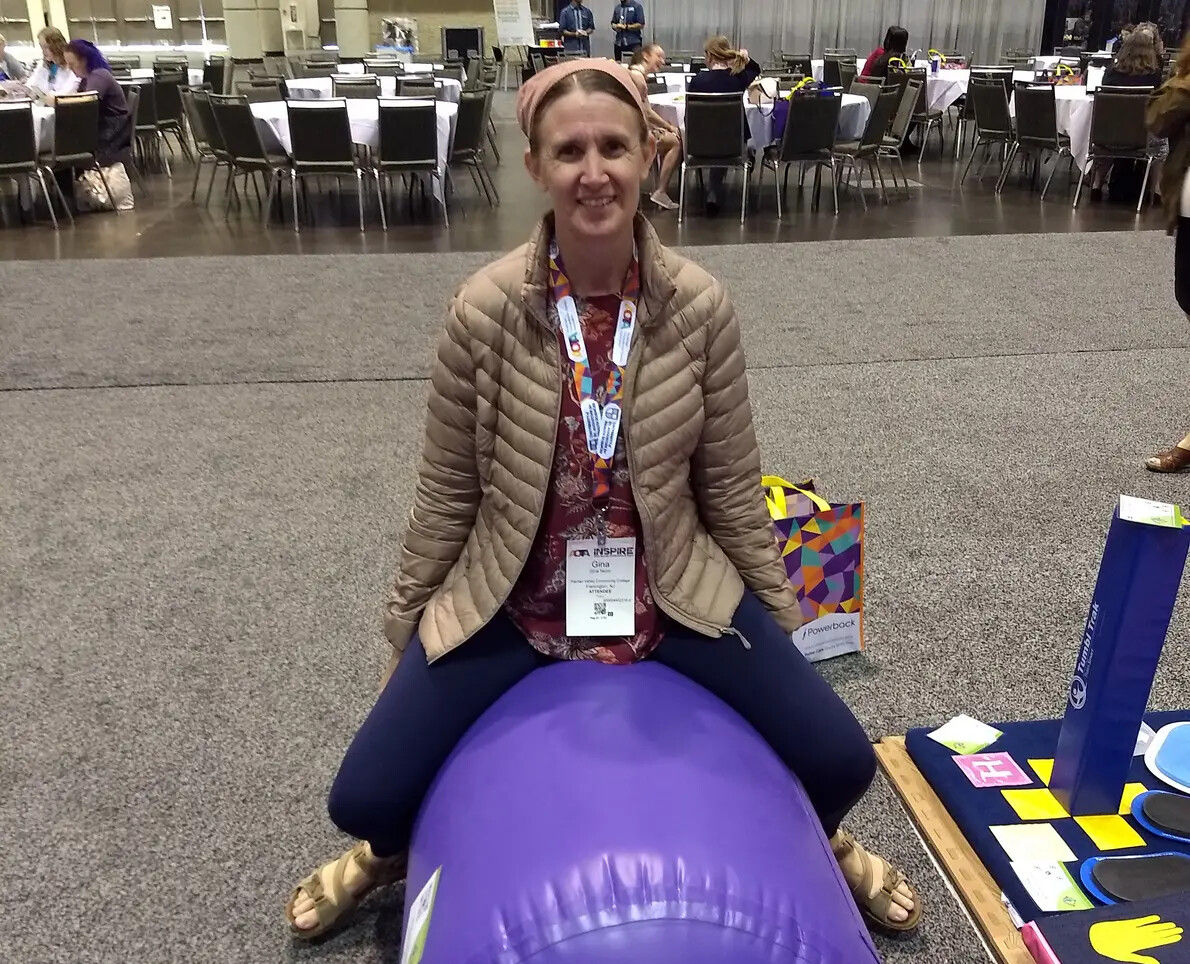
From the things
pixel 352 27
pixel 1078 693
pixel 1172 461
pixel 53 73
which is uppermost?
pixel 352 27

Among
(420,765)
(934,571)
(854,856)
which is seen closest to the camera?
(420,765)

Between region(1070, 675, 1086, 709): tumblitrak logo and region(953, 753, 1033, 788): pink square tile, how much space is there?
250 mm

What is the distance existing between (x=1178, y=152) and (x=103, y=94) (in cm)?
757

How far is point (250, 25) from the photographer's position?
1831 centimetres

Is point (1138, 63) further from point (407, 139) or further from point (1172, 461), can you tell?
point (1172, 461)

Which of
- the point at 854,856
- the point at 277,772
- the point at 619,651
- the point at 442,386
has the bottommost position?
the point at 277,772

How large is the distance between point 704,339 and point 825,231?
6108mm

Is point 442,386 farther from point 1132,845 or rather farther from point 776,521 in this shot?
point 1132,845

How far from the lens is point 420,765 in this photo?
4.73ft

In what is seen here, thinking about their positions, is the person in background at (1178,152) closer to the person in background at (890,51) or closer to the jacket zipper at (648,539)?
the jacket zipper at (648,539)

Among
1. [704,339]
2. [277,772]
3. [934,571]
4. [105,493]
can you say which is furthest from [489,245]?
[704,339]

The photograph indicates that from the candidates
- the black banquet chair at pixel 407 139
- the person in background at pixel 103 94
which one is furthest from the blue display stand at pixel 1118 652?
the person in background at pixel 103 94

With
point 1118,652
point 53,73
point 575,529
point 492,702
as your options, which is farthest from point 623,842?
point 53,73

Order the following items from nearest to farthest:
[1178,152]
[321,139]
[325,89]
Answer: [1178,152]
[321,139]
[325,89]
